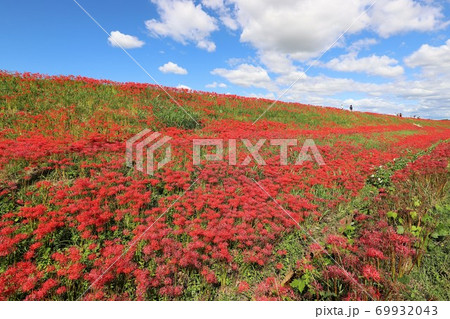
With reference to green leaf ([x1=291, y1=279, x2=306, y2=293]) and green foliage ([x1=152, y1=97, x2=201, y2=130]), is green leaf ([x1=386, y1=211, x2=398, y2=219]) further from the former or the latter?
green foliage ([x1=152, y1=97, x2=201, y2=130])

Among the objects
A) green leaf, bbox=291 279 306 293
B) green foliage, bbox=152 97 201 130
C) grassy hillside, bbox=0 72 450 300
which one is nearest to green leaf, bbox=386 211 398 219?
grassy hillside, bbox=0 72 450 300

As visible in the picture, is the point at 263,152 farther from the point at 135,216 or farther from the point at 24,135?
the point at 24,135

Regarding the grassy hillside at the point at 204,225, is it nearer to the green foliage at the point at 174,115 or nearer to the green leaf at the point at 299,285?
the green leaf at the point at 299,285

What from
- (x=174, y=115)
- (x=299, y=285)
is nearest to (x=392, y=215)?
(x=299, y=285)

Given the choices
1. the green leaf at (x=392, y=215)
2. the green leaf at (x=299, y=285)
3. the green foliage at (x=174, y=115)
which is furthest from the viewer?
the green foliage at (x=174, y=115)

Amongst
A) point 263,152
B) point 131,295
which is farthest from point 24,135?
point 263,152

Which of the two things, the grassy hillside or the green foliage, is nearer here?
the grassy hillside

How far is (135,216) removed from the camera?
4789 millimetres

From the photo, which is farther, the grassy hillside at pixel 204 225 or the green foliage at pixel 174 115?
the green foliage at pixel 174 115

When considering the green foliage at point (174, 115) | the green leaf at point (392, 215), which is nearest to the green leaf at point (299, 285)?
the green leaf at point (392, 215)

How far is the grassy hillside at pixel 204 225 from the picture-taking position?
3266 millimetres

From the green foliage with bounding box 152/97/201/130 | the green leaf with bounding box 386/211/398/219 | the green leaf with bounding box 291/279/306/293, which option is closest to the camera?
the green leaf with bounding box 291/279/306/293

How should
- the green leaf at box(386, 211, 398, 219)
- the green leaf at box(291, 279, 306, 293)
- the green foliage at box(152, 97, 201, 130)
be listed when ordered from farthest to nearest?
1. the green foliage at box(152, 97, 201, 130)
2. the green leaf at box(386, 211, 398, 219)
3. the green leaf at box(291, 279, 306, 293)

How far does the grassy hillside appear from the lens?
327 centimetres
